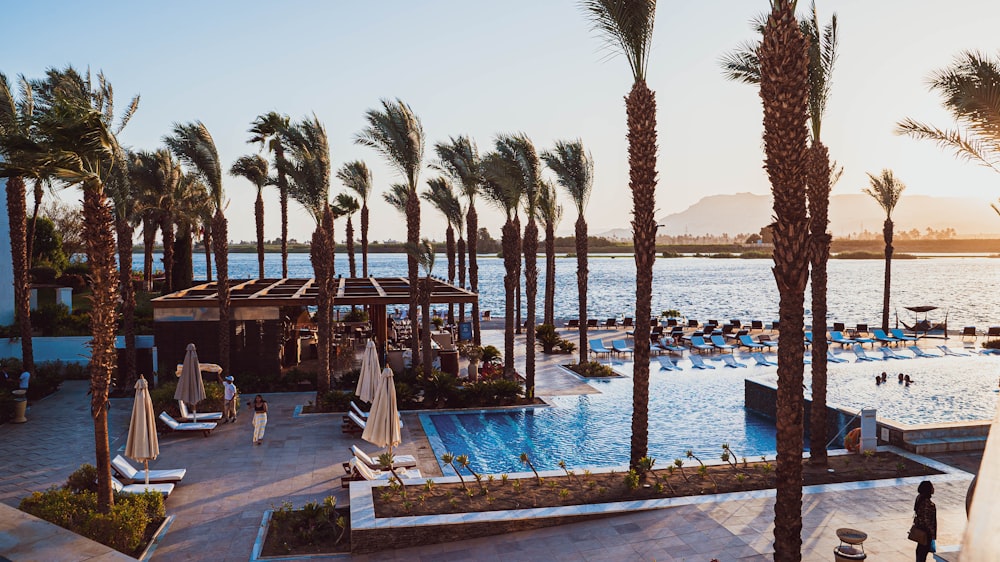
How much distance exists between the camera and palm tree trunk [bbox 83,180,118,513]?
10820 mm

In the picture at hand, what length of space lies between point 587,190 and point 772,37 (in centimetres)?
1752

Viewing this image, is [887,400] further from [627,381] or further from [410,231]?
[410,231]

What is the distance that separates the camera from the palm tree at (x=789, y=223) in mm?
8844

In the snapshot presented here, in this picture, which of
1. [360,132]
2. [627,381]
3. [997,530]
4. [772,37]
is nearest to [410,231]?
[360,132]

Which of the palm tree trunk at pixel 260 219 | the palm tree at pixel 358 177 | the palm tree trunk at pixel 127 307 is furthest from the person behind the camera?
the palm tree trunk at pixel 260 219

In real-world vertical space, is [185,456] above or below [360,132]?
below

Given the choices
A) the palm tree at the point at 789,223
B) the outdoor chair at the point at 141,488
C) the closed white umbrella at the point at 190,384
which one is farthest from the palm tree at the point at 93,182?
the palm tree at the point at 789,223

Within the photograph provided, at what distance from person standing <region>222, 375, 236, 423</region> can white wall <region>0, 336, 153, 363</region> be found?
7.13 m

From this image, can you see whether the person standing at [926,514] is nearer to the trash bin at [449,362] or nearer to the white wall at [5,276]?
the trash bin at [449,362]

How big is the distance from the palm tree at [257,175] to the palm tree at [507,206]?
16393 millimetres

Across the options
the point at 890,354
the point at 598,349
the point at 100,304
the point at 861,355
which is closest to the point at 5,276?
the point at 100,304

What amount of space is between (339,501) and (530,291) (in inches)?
472

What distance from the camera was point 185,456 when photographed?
15.4 metres

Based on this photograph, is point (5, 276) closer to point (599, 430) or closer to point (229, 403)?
point (229, 403)
